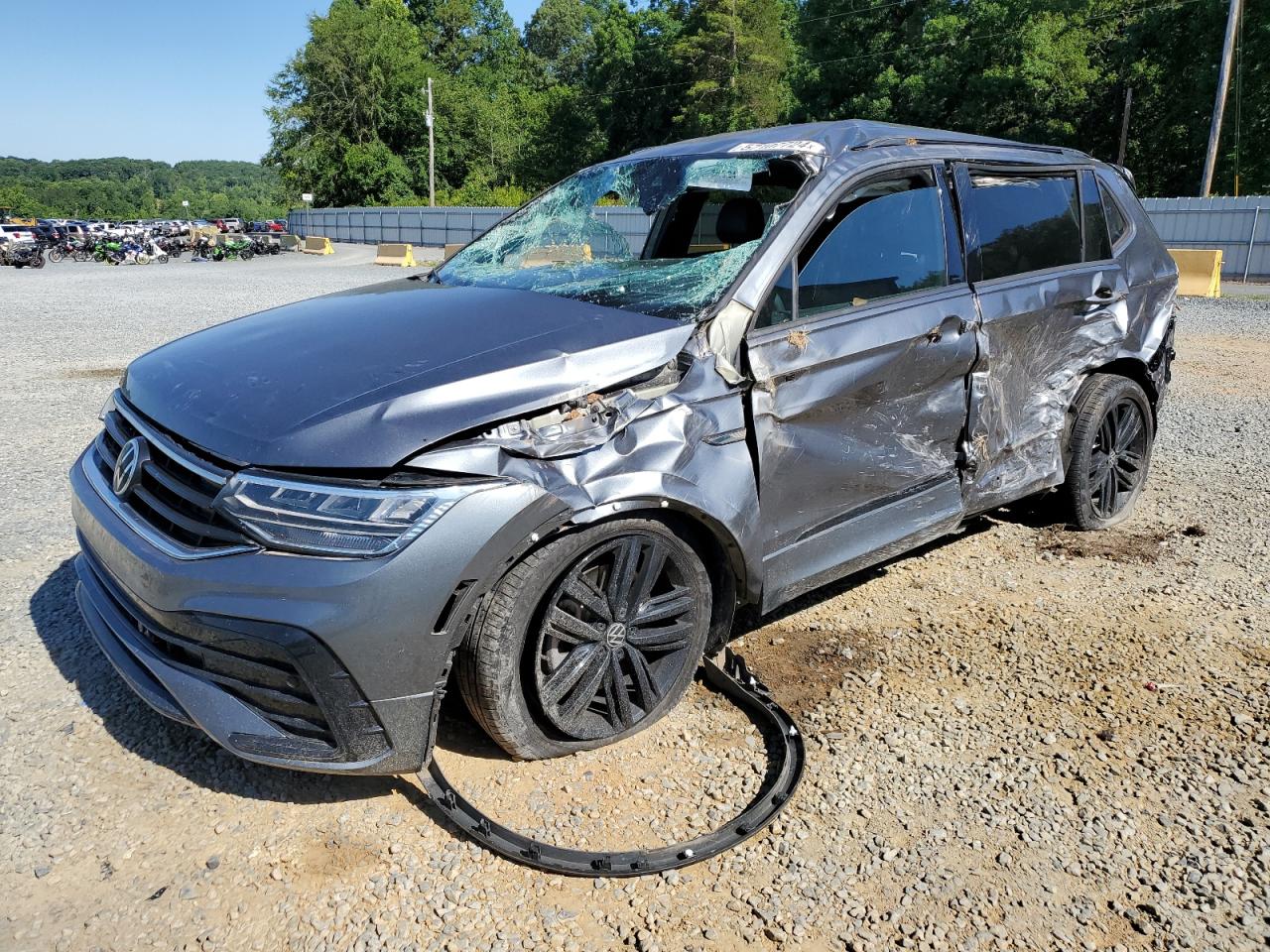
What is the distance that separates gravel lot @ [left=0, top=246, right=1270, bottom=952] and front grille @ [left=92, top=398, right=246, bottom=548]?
80cm

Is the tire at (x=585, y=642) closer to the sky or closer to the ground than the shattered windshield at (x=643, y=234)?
closer to the ground

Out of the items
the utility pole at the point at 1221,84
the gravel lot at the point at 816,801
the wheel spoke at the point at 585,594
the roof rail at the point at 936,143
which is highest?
the utility pole at the point at 1221,84

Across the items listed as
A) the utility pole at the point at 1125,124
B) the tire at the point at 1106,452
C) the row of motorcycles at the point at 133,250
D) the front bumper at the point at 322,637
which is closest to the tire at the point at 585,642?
the front bumper at the point at 322,637

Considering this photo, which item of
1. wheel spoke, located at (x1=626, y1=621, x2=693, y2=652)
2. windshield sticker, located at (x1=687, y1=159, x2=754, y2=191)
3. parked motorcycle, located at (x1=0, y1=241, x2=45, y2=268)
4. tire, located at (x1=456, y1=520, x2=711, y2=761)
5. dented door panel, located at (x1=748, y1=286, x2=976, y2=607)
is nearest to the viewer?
tire, located at (x1=456, y1=520, x2=711, y2=761)

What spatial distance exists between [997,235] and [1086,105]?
42.9 meters

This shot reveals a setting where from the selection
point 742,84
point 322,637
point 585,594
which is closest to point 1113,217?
point 585,594

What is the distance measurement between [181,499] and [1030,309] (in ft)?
11.0

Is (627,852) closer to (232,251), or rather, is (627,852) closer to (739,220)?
(739,220)

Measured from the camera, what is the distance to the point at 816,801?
9.00ft

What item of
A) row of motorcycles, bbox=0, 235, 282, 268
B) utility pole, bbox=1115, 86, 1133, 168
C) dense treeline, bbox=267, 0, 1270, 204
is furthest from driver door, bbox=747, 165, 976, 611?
utility pole, bbox=1115, 86, 1133, 168

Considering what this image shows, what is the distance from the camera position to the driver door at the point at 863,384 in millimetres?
3115

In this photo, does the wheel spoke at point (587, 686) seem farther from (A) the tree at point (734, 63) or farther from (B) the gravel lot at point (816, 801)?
(A) the tree at point (734, 63)

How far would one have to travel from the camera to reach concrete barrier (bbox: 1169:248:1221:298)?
17.4 metres

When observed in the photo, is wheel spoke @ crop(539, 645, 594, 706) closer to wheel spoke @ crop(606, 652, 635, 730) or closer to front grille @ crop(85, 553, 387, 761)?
wheel spoke @ crop(606, 652, 635, 730)
